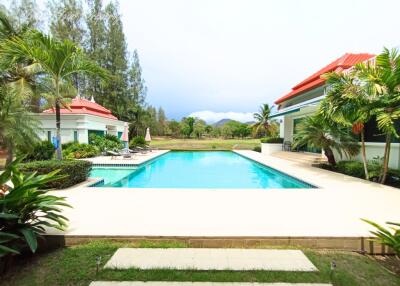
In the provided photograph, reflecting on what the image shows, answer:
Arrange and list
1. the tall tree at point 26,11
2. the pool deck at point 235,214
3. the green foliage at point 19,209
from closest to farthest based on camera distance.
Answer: the green foliage at point 19,209 < the pool deck at point 235,214 < the tall tree at point 26,11

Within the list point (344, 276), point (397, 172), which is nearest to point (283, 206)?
point (344, 276)

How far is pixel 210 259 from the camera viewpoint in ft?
10.9

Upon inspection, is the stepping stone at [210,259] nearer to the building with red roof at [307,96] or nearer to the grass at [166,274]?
the grass at [166,274]

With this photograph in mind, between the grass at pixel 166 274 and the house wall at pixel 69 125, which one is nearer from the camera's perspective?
the grass at pixel 166 274

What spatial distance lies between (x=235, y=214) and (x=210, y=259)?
6.09 feet

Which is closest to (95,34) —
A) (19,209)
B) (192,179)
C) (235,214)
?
(192,179)

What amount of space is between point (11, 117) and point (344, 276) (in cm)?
1342

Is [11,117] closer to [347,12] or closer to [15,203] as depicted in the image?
[15,203]

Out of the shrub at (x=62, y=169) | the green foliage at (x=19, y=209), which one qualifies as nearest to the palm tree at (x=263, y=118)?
the shrub at (x=62, y=169)

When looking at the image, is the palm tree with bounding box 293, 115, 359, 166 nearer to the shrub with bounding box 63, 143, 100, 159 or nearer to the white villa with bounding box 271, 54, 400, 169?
the white villa with bounding box 271, 54, 400, 169

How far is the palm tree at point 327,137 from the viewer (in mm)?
11445

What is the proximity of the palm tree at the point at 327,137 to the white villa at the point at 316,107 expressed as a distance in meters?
0.82

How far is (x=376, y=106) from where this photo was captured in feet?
26.6

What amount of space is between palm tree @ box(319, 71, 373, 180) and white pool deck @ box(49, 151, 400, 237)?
2582mm
